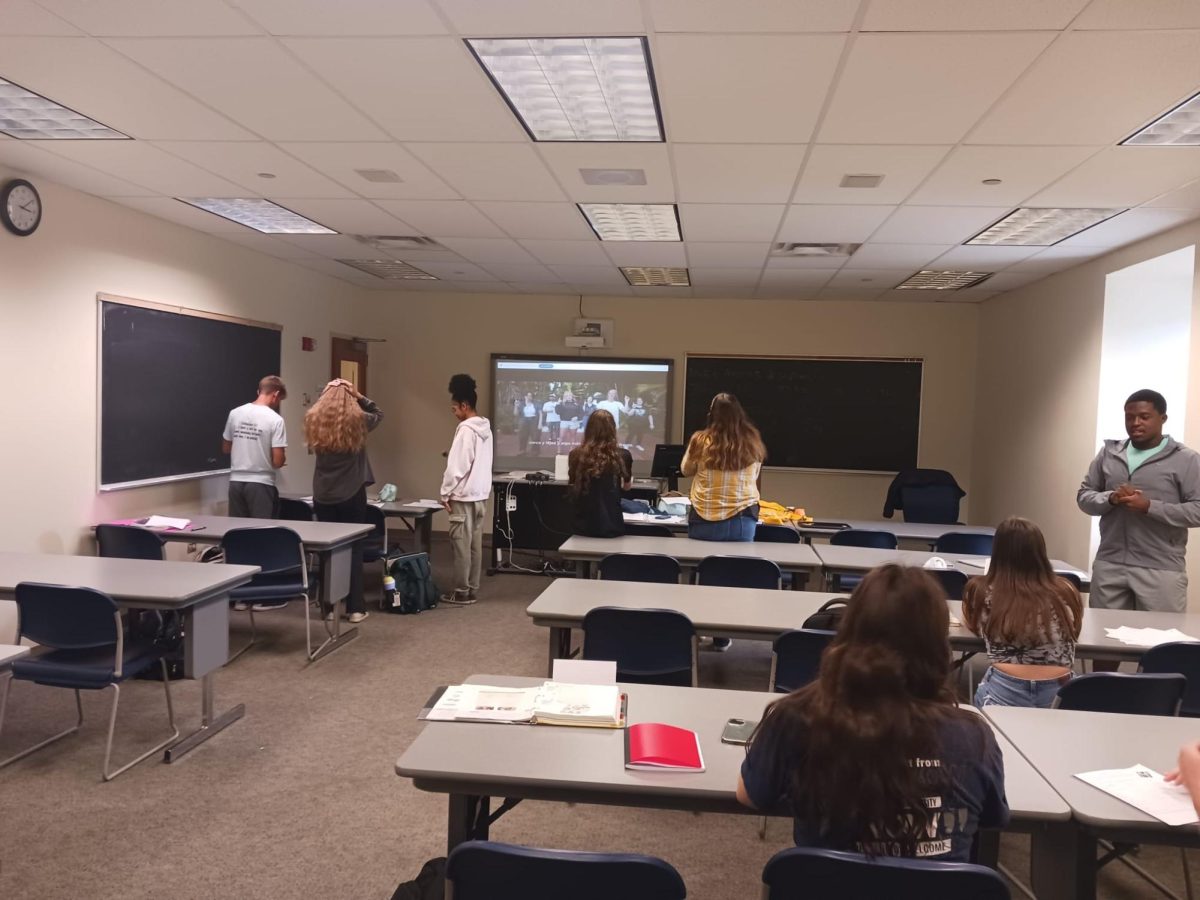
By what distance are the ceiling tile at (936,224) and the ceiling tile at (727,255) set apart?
0.92 meters

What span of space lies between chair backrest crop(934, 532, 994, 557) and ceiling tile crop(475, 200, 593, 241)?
3255 millimetres

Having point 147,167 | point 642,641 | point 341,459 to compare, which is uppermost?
point 147,167

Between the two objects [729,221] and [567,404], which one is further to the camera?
[567,404]

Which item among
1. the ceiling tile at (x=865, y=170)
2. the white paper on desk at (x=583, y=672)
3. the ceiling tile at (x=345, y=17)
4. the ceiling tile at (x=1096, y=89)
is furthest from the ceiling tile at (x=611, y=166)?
the white paper on desk at (x=583, y=672)

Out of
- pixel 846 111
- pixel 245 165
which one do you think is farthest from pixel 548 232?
pixel 846 111

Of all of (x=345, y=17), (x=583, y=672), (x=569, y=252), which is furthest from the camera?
(x=569, y=252)

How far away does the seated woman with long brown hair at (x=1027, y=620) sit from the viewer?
2.61m

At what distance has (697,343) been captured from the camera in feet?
29.1

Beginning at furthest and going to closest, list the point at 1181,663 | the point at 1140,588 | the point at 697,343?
the point at 697,343
the point at 1140,588
the point at 1181,663

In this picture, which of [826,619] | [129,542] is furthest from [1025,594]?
[129,542]

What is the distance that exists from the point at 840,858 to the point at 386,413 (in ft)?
27.8

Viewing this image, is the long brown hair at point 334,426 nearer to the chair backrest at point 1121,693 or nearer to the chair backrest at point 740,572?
the chair backrest at point 740,572

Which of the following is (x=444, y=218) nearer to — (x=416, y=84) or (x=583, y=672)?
(x=416, y=84)

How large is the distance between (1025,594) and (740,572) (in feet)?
5.68
